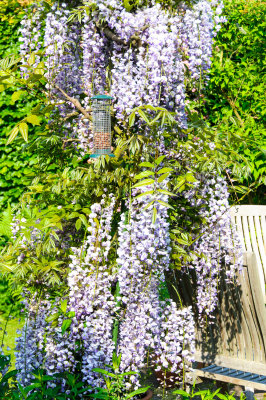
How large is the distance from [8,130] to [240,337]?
3285 millimetres

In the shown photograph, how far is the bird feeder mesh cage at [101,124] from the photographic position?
2.77 metres

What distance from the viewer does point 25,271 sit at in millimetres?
2547

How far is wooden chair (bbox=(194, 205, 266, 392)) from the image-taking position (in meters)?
2.74

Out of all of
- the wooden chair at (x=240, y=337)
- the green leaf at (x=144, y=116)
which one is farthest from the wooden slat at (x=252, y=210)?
the green leaf at (x=144, y=116)

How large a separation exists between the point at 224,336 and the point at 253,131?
7.55ft

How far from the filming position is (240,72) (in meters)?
5.12

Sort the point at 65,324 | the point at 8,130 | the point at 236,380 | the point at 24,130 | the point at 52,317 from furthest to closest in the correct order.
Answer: the point at 8,130
the point at 236,380
the point at 52,317
the point at 65,324
the point at 24,130

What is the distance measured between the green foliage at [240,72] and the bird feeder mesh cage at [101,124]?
2.37 metres

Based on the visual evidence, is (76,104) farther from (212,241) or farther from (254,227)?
(254,227)

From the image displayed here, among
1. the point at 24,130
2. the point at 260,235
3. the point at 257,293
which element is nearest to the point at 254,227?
the point at 260,235

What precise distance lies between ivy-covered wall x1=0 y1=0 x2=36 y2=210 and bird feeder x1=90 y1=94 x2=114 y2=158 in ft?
8.23

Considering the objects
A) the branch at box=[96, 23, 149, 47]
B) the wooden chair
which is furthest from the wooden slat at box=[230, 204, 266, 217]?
the branch at box=[96, 23, 149, 47]

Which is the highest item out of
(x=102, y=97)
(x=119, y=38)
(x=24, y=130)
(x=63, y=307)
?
(x=119, y=38)

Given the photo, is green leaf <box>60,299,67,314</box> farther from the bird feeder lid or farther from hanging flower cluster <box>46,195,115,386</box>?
the bird feeder lid
